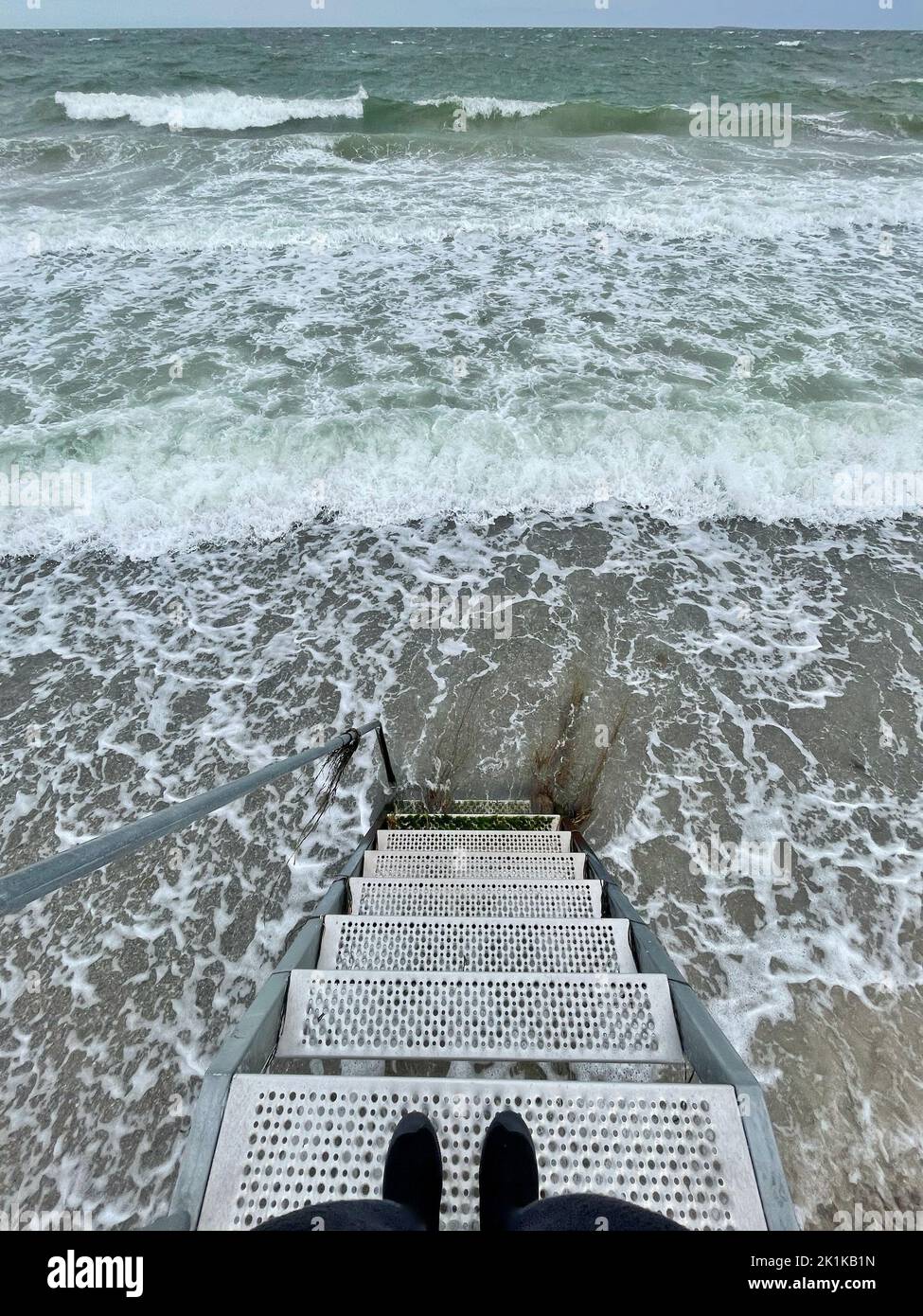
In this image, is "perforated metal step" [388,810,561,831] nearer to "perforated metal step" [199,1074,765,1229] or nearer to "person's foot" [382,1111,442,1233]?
"perforated metal step" [199,1074,765,1229]

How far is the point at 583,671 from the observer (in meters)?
6.64

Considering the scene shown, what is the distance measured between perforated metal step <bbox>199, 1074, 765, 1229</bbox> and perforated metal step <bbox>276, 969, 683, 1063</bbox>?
1.41 ft

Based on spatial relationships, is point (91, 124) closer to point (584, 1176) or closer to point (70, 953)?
point (70, 953)

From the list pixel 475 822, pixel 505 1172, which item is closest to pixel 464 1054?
pixel 505 1172

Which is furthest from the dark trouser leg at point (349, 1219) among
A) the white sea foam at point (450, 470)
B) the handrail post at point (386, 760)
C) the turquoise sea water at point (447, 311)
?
the turquoise sea water at point (447, 311)

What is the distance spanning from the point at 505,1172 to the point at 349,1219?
560mm

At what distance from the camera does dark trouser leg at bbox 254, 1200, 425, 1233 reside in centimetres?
147

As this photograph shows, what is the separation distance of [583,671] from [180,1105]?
4.83 m

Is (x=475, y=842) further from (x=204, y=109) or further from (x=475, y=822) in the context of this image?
(x=204, y=109)

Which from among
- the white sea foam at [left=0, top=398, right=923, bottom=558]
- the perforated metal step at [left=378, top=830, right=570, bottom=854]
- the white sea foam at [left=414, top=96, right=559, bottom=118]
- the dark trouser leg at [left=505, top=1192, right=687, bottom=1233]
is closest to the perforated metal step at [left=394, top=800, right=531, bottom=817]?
the perforated metal step at [left=378, top=830, right=570, bottom=854]

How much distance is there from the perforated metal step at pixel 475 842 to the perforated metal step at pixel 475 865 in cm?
13

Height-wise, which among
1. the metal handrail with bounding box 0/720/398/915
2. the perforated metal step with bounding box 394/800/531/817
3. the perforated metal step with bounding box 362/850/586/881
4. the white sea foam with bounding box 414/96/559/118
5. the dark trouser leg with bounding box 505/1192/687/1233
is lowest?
the perforated metal step with bounding box 394/800/531/817

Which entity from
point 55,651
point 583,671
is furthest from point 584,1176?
point 55,651

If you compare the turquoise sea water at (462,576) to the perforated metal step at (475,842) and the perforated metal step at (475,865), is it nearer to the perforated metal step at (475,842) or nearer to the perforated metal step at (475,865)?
the perforated metal step at (475,842)
